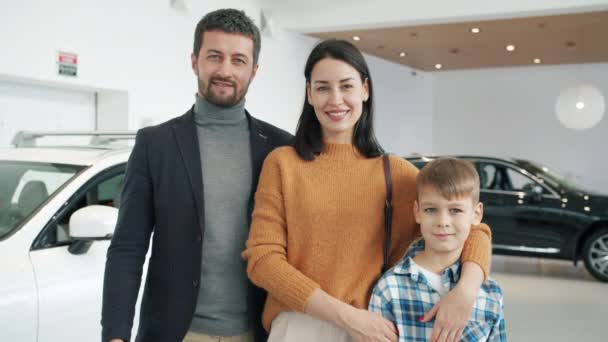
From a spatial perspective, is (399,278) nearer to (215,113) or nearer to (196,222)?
(196,222)

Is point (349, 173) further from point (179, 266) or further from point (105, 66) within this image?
point (105, 66)

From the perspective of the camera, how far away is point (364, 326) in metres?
1.54

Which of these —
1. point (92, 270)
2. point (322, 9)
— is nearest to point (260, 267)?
point (92, 270)

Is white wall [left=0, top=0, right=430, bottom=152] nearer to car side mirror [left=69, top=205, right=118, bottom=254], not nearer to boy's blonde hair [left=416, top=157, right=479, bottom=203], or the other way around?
car side mirror [left=69, top=205, right=118, bottom=254]

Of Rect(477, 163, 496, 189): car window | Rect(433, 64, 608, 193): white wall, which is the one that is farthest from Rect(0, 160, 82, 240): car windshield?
Rect(433, 64, 608, 193): white wall

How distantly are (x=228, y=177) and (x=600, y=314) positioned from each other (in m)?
5.42

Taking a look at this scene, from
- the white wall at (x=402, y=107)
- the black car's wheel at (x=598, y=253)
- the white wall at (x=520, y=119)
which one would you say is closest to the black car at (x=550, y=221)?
the black car's wheel at (x=598, y=253)

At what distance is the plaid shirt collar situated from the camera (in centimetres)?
159

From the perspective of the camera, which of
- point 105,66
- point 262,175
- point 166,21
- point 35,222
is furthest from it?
point 166,21

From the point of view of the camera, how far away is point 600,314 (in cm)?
617

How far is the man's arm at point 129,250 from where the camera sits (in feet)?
5.46

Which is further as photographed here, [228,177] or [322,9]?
[322,9]

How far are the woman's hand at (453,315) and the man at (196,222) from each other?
51 cm

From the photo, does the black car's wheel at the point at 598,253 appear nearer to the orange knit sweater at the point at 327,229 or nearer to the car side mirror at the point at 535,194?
the car side mirror at the point at 535,194
